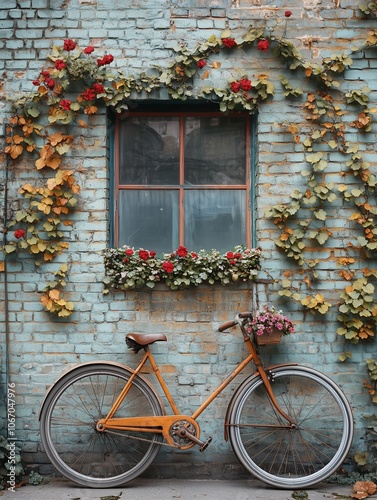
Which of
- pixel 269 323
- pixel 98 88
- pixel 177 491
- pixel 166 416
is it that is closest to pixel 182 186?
pixel 98 88

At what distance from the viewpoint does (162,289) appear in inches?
197

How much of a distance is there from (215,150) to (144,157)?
0.53 m

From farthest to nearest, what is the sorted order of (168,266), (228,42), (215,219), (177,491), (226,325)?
1. (215,219)
2. (228,42)
3. (168,266)
4. (226,325)
5. (177,491)

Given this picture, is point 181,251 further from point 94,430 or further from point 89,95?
point 94,430

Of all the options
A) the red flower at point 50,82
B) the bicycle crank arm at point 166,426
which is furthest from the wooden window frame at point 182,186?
the bicycle crank arm at point 166,426

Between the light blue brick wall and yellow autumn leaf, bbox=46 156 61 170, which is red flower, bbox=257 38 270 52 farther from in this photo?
yellow autumn leaf, bbox=46 156 61 170

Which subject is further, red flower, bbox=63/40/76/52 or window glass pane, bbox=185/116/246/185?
window glass pane, bbox=185/116/246/185

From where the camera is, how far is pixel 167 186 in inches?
205

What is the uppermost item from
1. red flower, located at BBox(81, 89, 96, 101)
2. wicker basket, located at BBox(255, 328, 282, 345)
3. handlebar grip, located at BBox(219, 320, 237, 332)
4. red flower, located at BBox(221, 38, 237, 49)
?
red flower, located at BBox(221, 38, 237, 49)

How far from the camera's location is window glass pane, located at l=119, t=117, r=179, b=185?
5.23 m

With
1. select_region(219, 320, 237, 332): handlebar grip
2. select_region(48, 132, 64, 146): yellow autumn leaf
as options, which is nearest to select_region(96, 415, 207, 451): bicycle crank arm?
select_region(219, 320, 237, 332): handlebar grip

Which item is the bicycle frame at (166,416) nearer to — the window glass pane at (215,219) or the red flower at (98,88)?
the window glass pane at (215,219)

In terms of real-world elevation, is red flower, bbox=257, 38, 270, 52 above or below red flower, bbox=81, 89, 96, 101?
above

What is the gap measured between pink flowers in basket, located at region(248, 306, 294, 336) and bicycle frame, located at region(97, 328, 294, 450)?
0.41 ft
